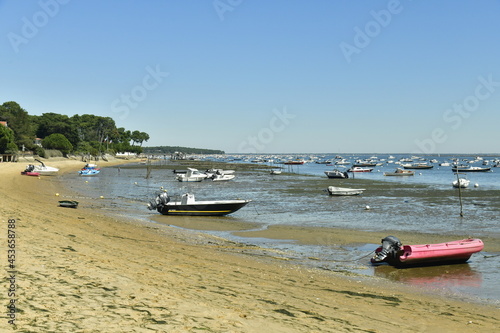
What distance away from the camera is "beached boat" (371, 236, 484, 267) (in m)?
16.3

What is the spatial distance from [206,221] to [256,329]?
70.8 feet

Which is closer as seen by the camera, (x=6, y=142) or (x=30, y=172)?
(x=30, y=172)

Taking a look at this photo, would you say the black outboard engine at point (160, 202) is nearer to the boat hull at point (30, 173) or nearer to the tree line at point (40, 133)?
the boat hull at point (30, 173)

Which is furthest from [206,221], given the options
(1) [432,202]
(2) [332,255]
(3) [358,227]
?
(1) [432,202]

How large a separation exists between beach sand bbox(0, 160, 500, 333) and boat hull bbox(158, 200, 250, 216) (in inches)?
567

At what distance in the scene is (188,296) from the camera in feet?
29.7

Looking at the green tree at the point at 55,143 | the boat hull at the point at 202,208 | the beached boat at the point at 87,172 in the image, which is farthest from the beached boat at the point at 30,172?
the green tree at the point at 55,143

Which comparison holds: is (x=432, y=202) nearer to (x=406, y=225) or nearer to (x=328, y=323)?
(x=406, y=225)

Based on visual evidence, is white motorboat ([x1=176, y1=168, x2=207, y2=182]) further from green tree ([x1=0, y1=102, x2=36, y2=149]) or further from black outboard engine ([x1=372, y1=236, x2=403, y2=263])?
green tree ([x1=0, y1=102, x2=36, y2=149])

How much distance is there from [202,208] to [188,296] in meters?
21.5

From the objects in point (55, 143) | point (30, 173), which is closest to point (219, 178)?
point (30, 173)

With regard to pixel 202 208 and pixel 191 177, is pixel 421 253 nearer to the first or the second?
pixel 202 208

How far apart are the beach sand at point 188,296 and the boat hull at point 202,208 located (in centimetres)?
1440

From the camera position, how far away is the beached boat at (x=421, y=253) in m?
16.3
